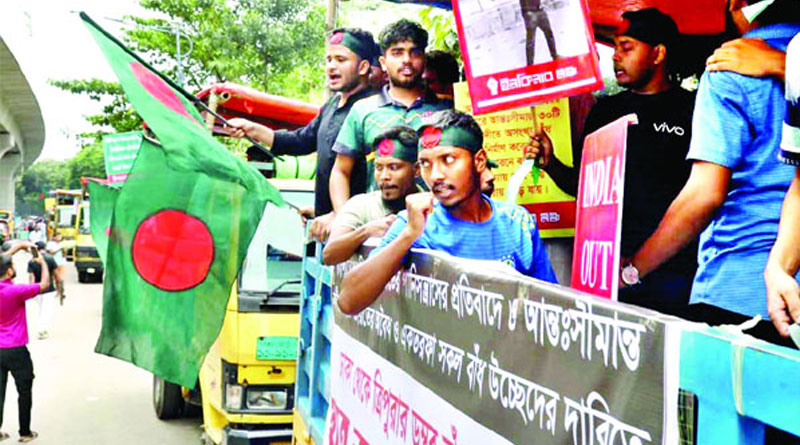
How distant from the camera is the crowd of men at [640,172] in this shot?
7.93ft

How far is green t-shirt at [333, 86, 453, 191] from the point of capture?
4297 millimetres

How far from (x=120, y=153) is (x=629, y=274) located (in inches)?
511

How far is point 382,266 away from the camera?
288cm

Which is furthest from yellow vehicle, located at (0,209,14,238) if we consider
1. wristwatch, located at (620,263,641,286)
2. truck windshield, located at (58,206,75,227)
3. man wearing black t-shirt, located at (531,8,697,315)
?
wristwatch, located at (620,263,641,286)

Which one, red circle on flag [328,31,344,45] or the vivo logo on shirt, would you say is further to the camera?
red circle on flag [328,31,344,45]

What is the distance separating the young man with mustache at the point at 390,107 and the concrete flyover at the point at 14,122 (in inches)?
924

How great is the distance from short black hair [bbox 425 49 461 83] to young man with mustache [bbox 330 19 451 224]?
0.13m

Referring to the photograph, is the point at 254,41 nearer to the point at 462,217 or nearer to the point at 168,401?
the point at 168,401

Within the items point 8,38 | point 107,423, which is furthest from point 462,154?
point 8,38

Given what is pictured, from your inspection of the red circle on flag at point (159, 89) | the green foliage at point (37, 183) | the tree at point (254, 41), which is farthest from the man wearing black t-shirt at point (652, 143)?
the green foliage at point (37, 183)

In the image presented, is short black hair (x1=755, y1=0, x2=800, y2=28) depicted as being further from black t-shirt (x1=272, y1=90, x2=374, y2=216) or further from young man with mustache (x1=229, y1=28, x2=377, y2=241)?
young man with mustache (x1=229, y1=28, x2=377, y2=241)

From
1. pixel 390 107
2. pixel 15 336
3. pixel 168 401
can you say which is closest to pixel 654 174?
pixel 390 107

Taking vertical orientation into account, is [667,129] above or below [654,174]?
above

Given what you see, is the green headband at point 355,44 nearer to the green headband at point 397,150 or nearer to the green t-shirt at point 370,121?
the green t-shirt at point 370,121
